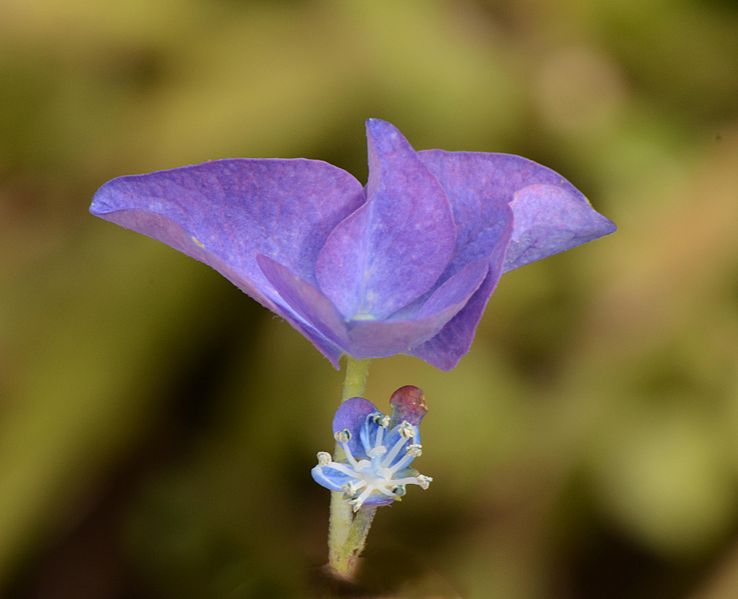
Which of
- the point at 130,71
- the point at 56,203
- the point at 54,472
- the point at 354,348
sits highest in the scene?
the point at 354,348

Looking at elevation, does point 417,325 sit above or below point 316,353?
above

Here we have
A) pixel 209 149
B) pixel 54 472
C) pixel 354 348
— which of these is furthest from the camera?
pixel 209 149

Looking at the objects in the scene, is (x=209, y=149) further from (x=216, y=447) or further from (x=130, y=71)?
(x=216, y=447)

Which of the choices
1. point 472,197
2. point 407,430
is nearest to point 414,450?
point 407,430

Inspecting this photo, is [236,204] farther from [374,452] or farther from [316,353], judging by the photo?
A: [316,353]

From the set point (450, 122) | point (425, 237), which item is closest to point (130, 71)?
point (450, 122)

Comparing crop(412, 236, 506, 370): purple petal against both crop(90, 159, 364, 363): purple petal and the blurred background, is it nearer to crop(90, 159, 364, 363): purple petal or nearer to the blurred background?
crop(90, 159, 364, 363): purple petal

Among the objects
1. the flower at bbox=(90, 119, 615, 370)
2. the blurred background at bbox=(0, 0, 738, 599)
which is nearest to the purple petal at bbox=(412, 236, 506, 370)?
the flower at bbox=(90, 119, 615, 370)
